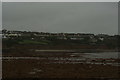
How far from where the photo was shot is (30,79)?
1555 centimetres

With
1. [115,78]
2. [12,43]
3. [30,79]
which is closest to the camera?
[30,79]

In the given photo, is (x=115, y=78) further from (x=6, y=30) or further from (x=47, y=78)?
(x=6, y=30)

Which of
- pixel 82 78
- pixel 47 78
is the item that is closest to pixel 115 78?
pixel 82 78

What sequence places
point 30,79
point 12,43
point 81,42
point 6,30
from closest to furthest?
point 30,79, point 12,43, point 81,42, point 6,30

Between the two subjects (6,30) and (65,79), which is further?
(6,30)

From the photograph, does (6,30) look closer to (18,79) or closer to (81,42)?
(81,42)

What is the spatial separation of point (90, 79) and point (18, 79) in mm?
4402

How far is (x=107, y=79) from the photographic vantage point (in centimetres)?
1628

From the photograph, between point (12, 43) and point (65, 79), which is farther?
point (12, 43)

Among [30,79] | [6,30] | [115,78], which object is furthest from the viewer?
[6,30]

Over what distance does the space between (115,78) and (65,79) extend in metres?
3.36

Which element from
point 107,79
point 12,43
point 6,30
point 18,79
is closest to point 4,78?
point 18,79

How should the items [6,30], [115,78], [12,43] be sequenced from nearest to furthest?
1. [115,78]
2. [12,43]
3. [6,30]

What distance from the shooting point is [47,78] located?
16.3 metres
